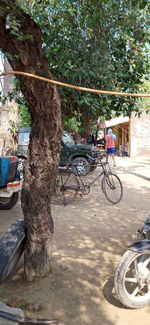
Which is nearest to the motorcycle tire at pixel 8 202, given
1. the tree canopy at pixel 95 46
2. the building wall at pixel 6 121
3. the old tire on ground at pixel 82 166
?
the building wall at pixel 6 121

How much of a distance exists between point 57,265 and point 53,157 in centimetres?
140

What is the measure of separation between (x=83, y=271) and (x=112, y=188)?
3416mm

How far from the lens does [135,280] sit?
254 centimetres

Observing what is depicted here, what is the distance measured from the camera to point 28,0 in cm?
497

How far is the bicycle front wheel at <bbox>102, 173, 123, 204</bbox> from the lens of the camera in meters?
6.38

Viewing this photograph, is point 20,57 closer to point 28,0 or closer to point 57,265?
point 57,265

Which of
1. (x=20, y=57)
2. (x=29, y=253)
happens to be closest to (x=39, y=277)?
(x=29, y=253)

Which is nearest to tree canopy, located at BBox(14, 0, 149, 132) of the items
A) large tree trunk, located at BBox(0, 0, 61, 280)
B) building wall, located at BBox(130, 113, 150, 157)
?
large tree trunk, located at BBox(0, 0, 61, 280)

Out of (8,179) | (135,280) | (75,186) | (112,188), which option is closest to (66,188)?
(75,186)

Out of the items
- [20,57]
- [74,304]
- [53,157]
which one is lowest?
[74,304]

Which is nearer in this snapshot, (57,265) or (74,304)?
(74,304)

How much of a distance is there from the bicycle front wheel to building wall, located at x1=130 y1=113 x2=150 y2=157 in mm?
13910

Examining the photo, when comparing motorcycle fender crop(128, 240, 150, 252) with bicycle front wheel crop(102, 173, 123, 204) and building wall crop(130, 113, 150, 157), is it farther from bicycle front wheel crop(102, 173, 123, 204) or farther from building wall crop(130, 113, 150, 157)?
building wall crop(130, 113, 150, 157)

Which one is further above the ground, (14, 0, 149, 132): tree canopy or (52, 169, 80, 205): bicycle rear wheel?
(14, 0, 149, 132): tree canopy
